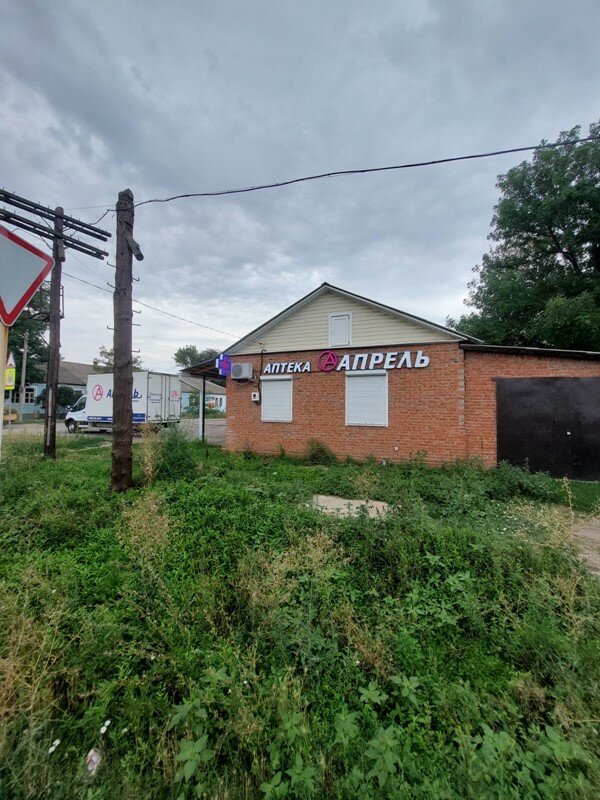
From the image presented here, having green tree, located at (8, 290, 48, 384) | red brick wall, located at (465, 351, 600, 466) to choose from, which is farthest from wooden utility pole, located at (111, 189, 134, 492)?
green tree, located at (8, 290, 48, 384)

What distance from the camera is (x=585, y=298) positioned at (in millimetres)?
13195

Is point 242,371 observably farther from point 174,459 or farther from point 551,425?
point 551,425

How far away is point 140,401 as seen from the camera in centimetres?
1764

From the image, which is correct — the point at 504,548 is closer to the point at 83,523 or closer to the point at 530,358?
the point at 83,523

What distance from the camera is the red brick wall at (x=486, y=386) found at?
8742mm

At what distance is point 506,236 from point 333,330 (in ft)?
46.7

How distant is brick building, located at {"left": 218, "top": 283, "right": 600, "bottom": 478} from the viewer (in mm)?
8461

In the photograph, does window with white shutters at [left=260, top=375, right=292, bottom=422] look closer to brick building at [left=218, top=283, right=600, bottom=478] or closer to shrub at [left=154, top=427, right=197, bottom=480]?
brick building at [left=218, top=283, right=600, bottom=478]

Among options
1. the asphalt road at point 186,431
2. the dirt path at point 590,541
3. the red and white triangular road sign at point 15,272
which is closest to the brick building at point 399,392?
the asphalt road at point 186,431

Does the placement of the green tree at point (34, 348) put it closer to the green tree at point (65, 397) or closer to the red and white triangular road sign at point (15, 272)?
the green tree at point (65, 397)

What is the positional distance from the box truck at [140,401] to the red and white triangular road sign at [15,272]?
15627 millimetres

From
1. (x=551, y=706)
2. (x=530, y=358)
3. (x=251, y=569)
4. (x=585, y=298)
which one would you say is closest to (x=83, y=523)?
(x=251, y=569)

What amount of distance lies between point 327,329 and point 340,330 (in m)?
0.43

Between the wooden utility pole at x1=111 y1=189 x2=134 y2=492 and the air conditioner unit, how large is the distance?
6.16m
